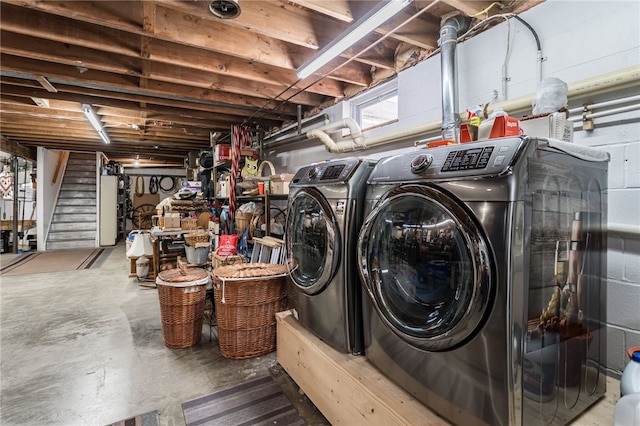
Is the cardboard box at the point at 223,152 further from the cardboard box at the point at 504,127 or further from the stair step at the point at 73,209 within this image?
the stair step at the point at 73,209

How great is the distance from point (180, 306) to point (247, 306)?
2.15ft

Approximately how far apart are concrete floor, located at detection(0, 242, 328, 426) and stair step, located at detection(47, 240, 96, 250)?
528 centimetres

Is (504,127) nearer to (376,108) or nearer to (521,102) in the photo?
(521,102)

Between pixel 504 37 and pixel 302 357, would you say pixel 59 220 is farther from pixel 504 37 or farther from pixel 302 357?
pixel 504 37

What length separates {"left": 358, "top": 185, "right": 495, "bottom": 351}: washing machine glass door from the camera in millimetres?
1040

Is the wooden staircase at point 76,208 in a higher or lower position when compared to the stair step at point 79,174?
lower

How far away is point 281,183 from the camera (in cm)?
362

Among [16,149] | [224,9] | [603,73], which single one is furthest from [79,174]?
[603,73]

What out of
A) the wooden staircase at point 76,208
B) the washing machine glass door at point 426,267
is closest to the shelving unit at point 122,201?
the wooden staircase at point 76,208

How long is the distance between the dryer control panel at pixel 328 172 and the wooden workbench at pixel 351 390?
3.15 feet

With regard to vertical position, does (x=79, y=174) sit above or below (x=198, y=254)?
above

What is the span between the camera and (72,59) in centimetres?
282

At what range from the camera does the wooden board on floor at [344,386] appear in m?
1.27

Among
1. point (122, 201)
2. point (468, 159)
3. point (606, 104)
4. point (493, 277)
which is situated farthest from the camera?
point (122, 201)
